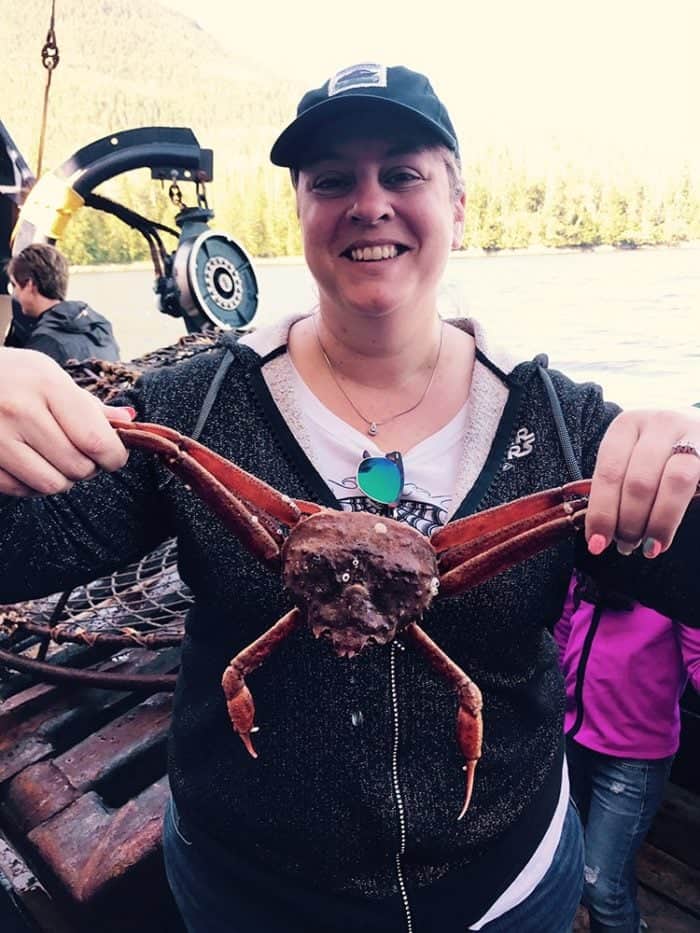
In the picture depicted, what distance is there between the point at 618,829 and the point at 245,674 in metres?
1.72

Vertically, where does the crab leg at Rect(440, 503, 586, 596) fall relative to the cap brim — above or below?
below

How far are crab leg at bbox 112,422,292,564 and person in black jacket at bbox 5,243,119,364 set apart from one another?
362 centimetres

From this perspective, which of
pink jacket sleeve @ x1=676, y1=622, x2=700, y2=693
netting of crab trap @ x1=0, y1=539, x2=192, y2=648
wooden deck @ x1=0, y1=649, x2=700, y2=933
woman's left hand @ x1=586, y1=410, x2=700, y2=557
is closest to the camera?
woman's left hand @ x1=586, y1=410, x2=700, y2=557

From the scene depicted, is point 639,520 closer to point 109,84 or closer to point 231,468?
point 231,468

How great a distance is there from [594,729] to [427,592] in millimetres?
1412

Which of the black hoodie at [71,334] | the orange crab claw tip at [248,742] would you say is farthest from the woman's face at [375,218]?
the black hoodie at [71,334]

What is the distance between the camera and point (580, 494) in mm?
1089

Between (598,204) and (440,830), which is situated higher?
(598,204)

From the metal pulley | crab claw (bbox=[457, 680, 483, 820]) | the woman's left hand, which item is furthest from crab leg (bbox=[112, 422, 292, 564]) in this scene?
the metal pulley

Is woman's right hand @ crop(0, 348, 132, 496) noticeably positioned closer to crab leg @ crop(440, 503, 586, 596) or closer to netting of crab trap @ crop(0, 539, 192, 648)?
crab leg @ crop(440, 503, 586, 596)

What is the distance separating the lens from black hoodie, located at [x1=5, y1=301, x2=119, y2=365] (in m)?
4.31

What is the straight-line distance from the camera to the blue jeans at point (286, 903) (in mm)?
1227

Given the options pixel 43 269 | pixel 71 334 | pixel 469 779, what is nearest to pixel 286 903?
pixel 469 779

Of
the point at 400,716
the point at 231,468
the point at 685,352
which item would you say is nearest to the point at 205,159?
the point at 231,468
